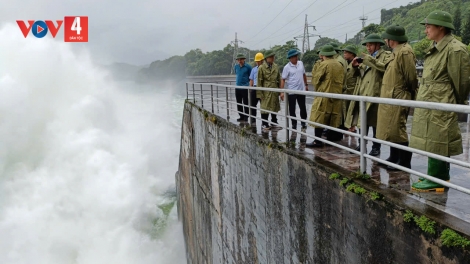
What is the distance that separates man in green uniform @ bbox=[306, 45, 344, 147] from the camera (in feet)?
15.8

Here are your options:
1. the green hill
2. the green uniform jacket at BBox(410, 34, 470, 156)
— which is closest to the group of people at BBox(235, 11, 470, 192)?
the green uniform jacket at BBox(410, 34, 470, 156)

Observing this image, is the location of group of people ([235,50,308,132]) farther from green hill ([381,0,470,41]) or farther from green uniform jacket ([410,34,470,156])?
green hill ([381,0,470,41])

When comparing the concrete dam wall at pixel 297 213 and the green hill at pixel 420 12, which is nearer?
the concrete dam wall at pixel 297 213

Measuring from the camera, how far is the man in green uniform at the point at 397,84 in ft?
11.5

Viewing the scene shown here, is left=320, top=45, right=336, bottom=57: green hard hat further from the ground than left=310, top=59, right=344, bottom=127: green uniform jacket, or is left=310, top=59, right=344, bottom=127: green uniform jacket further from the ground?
left=320, top=45, right=336, bottom=57: green hard hat

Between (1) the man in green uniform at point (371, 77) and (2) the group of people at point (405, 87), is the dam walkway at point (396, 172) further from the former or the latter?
(1) the man in green uniform at point (371, 77)

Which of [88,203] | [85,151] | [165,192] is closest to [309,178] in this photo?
[88,203]

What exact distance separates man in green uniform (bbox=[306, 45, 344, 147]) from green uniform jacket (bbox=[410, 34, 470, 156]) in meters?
1.82

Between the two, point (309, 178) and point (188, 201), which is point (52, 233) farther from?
point (309, 178)

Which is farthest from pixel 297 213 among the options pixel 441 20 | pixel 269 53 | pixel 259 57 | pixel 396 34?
pixel 259 57

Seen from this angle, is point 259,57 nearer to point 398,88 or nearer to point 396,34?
point 396,34

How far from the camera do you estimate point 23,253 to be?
1423 centimetres

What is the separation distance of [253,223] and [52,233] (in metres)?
12.4

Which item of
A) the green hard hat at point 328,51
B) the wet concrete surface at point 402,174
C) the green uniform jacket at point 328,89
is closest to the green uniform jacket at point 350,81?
the green uniform jacket at point 328,89
